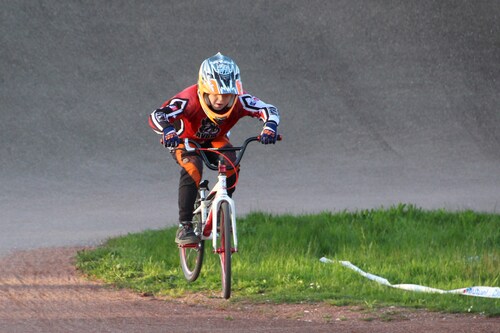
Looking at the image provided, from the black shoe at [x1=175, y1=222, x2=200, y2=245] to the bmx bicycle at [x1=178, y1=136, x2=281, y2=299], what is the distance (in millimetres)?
35

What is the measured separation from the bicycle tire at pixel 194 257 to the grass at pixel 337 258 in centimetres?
14

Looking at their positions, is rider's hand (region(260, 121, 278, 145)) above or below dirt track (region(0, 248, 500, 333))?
above

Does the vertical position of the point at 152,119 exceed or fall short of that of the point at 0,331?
it exceeds it

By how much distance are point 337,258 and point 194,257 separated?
55.6 inches

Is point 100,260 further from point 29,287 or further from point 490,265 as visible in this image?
point 490,265

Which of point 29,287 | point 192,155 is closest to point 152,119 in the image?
point 192,155

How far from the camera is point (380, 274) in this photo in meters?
8.99

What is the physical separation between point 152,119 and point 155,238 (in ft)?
9.23

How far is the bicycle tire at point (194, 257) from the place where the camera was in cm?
823

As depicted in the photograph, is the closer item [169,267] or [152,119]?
[152,119]

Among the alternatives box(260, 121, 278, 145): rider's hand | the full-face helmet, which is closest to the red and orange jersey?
box(260, 121, 278, 145): rider's hand

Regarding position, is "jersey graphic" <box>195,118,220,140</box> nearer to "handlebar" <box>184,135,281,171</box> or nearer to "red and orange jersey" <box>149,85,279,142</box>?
"red and orange jersey" <box>149,85,279,142</box>

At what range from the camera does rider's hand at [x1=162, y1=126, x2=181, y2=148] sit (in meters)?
7.55

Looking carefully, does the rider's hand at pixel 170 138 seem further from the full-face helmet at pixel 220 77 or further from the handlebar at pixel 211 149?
the full-face helmet at pixel 220 77
